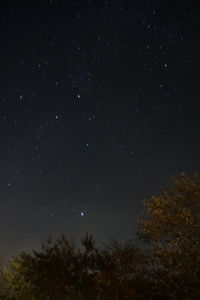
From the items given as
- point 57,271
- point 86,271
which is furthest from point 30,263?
point 86,271

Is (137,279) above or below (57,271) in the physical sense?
below

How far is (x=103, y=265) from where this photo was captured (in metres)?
39.9

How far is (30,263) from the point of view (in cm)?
4034

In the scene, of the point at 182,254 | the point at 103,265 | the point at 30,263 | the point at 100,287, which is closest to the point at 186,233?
the point at 182,254

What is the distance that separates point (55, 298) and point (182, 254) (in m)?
Result: 15.0

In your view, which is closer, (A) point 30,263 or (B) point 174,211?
(B) point 174,211

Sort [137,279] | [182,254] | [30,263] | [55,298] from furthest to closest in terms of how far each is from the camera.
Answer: [30,263] < [55,298] < [137,279] < [182,254]

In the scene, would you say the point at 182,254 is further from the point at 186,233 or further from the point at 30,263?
the point at 30,263

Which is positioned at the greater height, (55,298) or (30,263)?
(30,263)

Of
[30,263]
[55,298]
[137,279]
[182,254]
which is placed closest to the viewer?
[182,254]

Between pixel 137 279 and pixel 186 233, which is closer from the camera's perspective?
pixel 186 233

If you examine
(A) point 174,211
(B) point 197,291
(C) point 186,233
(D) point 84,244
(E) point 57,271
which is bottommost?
(B) point 197,291

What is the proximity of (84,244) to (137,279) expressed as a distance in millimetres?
9358

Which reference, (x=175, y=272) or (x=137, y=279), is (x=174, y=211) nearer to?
(x=175, y=272)
